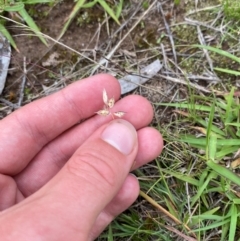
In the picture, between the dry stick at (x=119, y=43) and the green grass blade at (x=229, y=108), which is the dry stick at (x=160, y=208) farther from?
the dry stick at (x=119, y=43)

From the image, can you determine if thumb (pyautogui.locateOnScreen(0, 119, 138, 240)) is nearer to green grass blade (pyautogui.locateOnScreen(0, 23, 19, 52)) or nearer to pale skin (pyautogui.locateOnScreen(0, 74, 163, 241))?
pale skin (pyautogui.locateOnScreen(0, 74, 163, 241))

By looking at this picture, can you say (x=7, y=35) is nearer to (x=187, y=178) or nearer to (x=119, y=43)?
(x=119, y=43)

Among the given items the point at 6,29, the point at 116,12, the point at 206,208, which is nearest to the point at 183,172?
the point at 206,208

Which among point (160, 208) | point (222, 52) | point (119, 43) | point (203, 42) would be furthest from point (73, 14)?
point (160, 208)

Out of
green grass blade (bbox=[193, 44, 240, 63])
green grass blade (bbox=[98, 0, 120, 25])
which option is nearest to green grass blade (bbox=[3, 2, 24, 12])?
green grass blade (bbox=[98, 0, 120, 25])

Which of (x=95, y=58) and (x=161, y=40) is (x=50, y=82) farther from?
(x=161, y=40)
